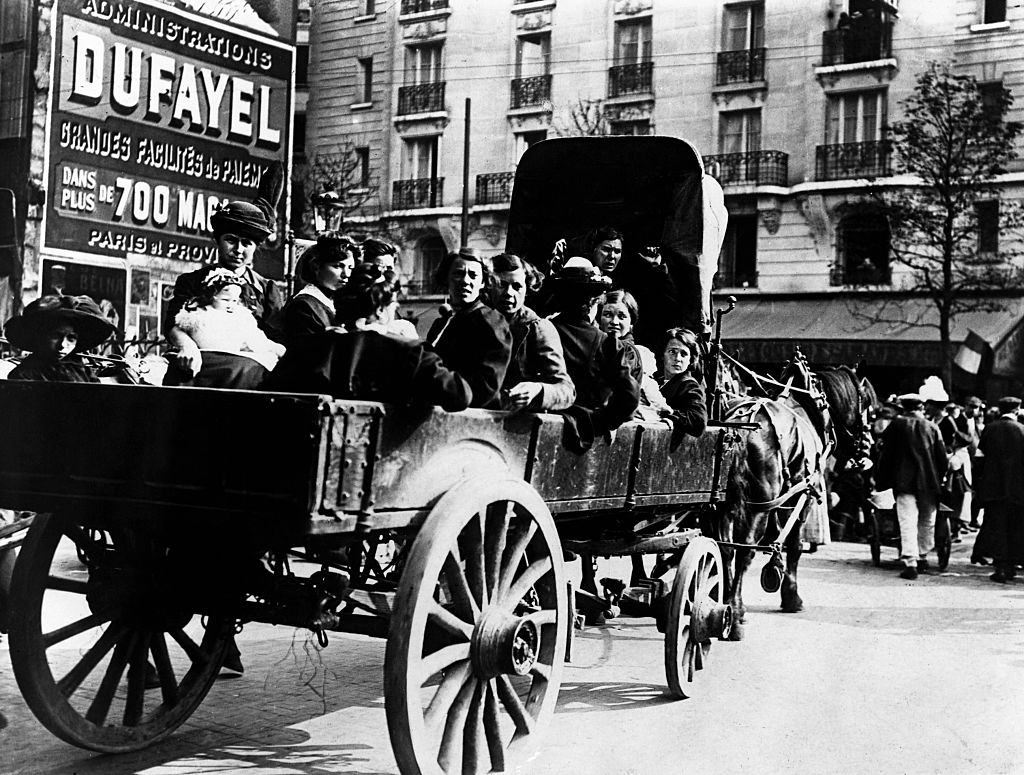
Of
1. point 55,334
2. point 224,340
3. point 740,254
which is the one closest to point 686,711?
point 224,340

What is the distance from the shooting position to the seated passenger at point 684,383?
550 centimetres

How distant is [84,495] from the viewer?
3684 mm

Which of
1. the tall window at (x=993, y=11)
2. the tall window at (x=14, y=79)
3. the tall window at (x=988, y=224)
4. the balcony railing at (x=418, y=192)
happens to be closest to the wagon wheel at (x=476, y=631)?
the tall window at (x=14, y=79)

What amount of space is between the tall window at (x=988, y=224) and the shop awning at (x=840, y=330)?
1.32m

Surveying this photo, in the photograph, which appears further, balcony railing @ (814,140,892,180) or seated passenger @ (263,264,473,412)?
balcony railing @ (814,140,892,180)

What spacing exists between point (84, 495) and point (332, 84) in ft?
14.1

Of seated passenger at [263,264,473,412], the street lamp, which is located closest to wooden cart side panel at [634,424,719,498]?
seated passenger at [263,264,473,412]

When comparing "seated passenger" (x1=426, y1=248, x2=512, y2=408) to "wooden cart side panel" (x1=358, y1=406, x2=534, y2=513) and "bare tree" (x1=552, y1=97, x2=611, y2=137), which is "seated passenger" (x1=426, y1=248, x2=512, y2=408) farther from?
"bare tree" (x1=552, y1=97, x2=611, y2=137)

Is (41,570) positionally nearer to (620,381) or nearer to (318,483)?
(318,483)

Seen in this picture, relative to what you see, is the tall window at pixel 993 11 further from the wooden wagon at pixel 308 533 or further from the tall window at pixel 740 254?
the wooden wagon at pixel 308 533

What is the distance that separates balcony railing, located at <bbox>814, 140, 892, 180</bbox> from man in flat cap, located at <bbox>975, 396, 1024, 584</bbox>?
820cm

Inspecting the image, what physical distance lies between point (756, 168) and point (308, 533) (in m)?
18.2

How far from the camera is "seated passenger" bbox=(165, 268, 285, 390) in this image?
182 inches

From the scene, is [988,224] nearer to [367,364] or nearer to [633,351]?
[633,351]
